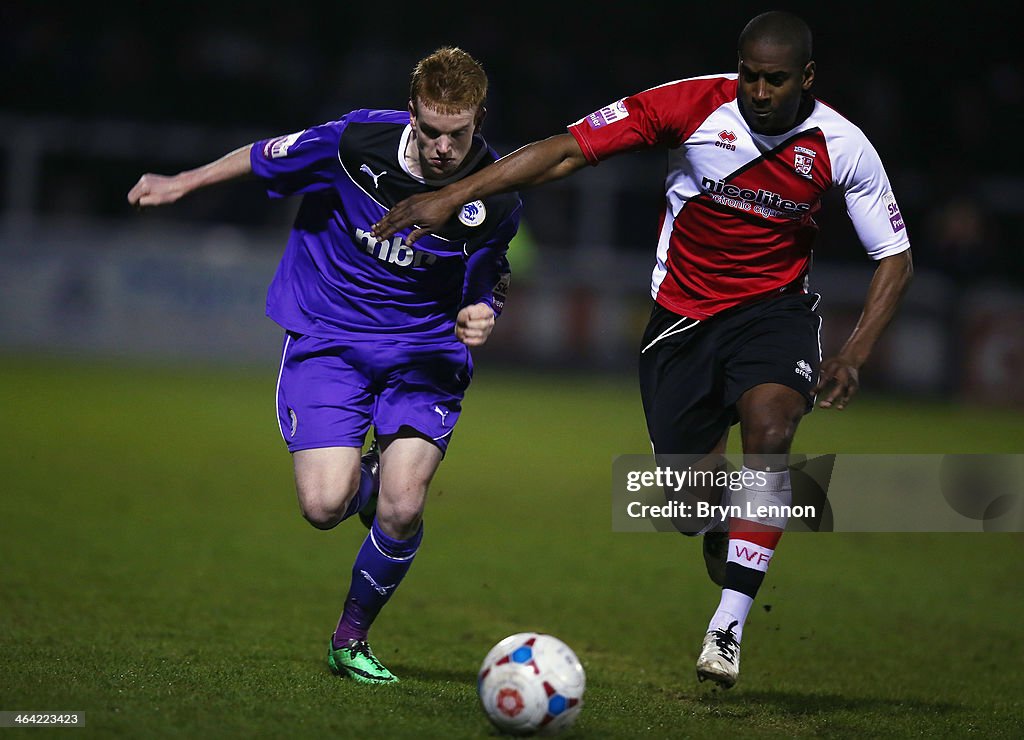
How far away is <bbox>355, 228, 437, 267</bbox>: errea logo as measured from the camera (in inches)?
218

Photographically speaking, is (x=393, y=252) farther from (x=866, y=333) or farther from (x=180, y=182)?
(x=866, y=333)

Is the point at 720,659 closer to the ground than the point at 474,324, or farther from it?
closer to the ground

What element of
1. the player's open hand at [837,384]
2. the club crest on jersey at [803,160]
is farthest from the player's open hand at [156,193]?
the player's open hand at [837,384]

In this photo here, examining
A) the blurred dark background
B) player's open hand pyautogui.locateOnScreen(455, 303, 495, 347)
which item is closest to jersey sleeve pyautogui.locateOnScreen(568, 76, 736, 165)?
player's open hand pyautogui.locateOnScreen(455, 303, 495, 347)

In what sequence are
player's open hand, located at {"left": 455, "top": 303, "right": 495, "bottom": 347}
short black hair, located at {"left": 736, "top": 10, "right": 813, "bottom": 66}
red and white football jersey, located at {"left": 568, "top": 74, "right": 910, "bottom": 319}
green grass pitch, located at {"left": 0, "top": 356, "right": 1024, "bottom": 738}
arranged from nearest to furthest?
green grass pitch, located at {"left": 0, "top": 356, "right": 1024, "bottom": 738}, player's open hand, located at {"left": 455, "top": 303, "right": 495, "bottom": 347}, short black hair, located at {"left": 736, "top": 10, "right": 813, "bottom": 66}, red and white football jersey, located at {"left": 568, "top": 74, "right": 910, "bottom": 319}

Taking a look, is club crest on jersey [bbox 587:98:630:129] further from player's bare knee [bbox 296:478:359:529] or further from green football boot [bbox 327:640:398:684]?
green football boot [bbox 327:640:398:684]

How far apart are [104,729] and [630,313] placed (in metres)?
13.3

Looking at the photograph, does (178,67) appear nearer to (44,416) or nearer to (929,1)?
(44,416)

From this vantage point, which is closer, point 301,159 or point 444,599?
point 301,159

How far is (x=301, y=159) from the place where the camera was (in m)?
5.60

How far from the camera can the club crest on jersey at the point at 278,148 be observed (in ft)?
18.4

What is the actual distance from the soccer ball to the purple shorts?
4.35 ft

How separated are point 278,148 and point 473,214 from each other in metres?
0.89

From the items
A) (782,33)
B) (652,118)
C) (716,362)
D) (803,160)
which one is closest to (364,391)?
(716,362)
